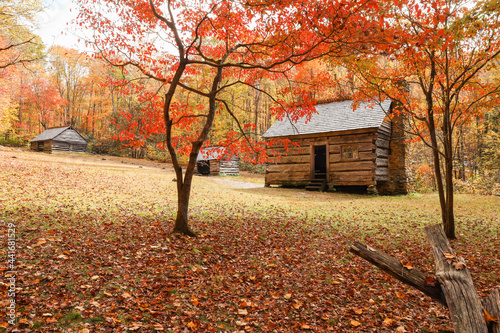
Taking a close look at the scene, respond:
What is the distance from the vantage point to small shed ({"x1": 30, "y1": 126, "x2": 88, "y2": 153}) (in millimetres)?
30953

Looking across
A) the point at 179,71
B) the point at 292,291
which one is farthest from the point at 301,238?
the point at 179,71

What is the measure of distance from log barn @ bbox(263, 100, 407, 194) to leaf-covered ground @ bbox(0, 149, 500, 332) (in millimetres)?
7805

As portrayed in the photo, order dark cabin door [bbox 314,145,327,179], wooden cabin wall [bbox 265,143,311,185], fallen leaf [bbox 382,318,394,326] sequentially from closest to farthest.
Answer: fallen leaf [bbox 382,318,394,326] → wooden cabin wall [bbox 265,143,311,185] → dark cabin door [bbox 314,145,327,179]

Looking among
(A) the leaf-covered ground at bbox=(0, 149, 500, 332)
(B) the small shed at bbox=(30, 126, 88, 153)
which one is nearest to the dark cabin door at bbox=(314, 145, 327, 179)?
(A) the leaf-covered ground at bbox=(0, 149, 500, 332)

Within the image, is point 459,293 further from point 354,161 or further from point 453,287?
point 354,161

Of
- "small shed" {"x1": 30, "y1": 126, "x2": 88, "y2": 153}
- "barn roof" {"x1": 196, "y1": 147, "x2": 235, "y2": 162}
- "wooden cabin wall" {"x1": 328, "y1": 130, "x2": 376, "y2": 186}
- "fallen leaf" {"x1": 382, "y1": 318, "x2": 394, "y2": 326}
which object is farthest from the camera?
"small shed" {"x1": 30, "y1": 126, "x2": 88, "y2": 153}

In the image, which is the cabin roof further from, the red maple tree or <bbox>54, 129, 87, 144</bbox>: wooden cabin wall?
the red maple tree

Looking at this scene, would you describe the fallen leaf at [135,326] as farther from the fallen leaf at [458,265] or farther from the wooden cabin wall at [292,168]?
the wooden cabin wall at [292,168]

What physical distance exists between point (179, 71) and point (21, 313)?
527cm

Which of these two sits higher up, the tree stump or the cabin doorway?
the cabin doorway

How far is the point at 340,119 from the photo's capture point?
59.5ft

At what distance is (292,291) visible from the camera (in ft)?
15.8

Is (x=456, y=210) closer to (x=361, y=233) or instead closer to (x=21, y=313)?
(x=361, y=233)

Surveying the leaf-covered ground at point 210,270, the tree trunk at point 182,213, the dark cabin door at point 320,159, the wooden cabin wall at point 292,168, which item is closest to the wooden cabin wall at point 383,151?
the wooden cabin wall at point 292,168
